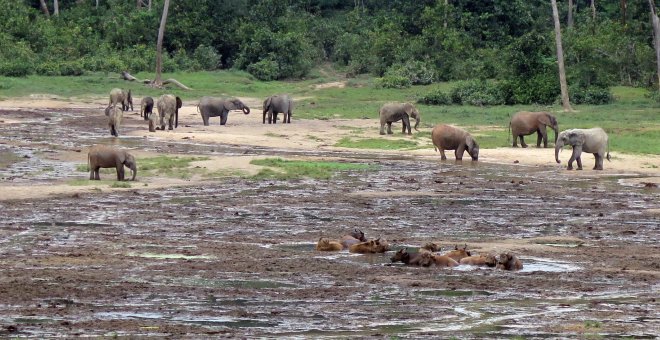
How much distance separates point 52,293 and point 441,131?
1693 centimetres

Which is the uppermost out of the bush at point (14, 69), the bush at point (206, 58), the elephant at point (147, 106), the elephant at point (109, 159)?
the bush at point (206, 58)

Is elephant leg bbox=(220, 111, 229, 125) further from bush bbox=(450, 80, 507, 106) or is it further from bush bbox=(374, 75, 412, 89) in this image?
bush bbox=(374, 75, 412, 89)

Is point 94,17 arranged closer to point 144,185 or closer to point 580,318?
point 144,185

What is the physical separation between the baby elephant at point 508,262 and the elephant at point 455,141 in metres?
13.8

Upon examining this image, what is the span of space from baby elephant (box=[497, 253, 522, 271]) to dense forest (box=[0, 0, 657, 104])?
27.1 metres

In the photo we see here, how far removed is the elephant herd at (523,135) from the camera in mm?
26406

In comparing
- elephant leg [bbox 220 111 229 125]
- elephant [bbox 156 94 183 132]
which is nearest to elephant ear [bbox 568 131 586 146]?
elephant [bbox 156 94 183 132]

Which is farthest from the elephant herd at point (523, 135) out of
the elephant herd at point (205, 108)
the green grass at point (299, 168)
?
the elephant herd at point (205, 108)

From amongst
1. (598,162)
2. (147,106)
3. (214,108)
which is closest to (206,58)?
(147,106)

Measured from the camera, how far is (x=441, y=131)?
28234 mm

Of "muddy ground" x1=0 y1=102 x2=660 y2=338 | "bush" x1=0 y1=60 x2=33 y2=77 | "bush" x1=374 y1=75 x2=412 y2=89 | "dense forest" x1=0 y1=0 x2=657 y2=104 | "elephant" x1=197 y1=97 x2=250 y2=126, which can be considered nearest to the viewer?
"muddy ground" x1=0 y1=102 x2=660 y2=338

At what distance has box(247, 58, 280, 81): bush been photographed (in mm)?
49375

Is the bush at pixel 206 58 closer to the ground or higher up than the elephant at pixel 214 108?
higher up

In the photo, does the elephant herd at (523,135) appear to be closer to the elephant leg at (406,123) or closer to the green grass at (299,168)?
the elephant leg at (406,123)
